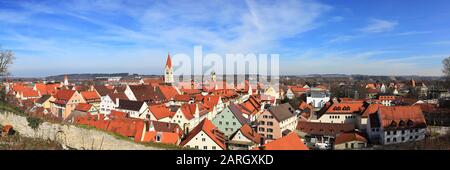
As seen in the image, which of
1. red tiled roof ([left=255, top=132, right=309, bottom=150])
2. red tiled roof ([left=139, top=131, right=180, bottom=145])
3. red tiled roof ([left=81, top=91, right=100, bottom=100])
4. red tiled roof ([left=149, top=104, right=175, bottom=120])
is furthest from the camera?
red tiled roof ([left=81, top=91, right=100, bottom=100])

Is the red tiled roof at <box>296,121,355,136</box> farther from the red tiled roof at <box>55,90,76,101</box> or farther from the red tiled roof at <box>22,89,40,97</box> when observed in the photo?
the red tiled roof at <box>22,89,40,97</box>

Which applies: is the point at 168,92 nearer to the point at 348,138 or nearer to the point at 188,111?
the point at 188,111

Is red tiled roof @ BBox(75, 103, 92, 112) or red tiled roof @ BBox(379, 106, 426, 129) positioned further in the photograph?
red tiled roof @ BBox(75, 103, 92, 112)

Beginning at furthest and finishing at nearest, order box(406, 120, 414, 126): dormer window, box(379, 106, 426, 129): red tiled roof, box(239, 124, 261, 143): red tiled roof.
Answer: box(406, 120, 414, 126): dormer window → box(379, 106, 426, 129): red tiled roof → box(239, 124, 261, 143): red tiled roof

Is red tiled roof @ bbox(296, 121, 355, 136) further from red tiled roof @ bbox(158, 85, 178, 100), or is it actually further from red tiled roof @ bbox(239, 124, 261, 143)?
red tiled roof @ bbox(158, 85, 178, 100)

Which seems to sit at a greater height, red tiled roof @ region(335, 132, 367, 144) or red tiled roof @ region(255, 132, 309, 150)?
red tiled roof @ region(255, 132, 309, 150)

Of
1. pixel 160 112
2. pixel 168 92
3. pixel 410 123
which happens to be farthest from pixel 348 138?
pixel 168 92

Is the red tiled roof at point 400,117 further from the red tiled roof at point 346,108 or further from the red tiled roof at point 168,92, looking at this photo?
the red tiled roof at point 168,92

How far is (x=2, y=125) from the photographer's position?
11602mm

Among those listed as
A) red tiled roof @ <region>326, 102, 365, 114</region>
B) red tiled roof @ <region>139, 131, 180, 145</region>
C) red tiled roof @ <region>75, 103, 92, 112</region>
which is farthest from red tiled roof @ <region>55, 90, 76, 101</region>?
red tiled roof @ <region>326, 102, 365, 114</region>

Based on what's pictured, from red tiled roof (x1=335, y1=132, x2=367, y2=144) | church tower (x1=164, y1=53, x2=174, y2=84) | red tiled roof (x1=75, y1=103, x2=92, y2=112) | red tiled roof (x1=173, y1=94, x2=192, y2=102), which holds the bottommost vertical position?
red tiled roof (x1=335, y1=132, x2=367, y2=144)

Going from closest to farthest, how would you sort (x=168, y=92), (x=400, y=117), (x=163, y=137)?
(x=163, y=137), (x=400, y=117), (x=168, y=92)

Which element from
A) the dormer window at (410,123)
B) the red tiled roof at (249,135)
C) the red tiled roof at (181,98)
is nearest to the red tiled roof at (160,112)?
the red tiled roof at (249,135)
